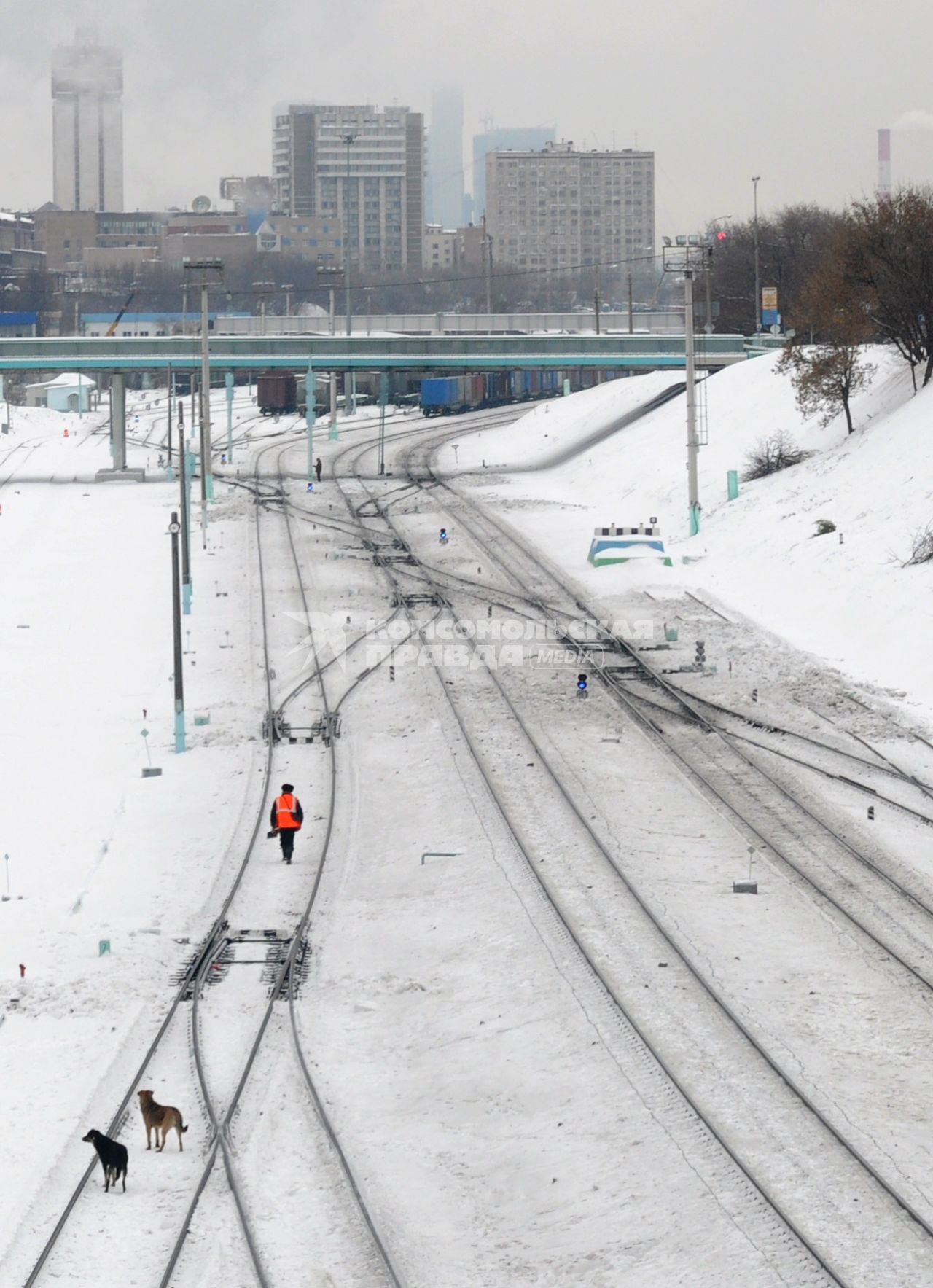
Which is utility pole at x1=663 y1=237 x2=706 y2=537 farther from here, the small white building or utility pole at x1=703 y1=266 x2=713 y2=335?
the small white building

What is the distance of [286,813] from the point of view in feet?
70.9

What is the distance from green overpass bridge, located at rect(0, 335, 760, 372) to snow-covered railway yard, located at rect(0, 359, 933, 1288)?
115 feet

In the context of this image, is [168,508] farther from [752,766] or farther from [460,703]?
[752,766]

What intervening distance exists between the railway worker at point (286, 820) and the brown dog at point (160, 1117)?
7571 millimetres

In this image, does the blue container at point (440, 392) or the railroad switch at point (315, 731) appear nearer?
the railroad switch at point (315, 731)

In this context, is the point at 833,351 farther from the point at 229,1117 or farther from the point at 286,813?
the point at 229,1117

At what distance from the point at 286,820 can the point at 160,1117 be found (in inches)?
304

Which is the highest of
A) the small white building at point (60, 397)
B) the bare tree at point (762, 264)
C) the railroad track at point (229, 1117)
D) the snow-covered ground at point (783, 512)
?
the bare tree at point (762, 264)

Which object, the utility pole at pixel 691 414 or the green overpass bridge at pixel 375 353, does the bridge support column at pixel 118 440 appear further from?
the utility pole at pixel 691 414

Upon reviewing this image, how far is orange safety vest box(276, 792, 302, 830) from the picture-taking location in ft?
71.0

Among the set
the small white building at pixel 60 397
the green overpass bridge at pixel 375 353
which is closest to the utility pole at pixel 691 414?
the green overpass bridge at pixel 375 353

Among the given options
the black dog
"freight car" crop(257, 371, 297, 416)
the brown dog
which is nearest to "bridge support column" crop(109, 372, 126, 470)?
"freight car" crop(257, 371, 297, 416)

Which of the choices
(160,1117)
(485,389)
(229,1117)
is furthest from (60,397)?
(160,1117)

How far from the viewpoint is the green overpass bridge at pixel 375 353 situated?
237 feet
